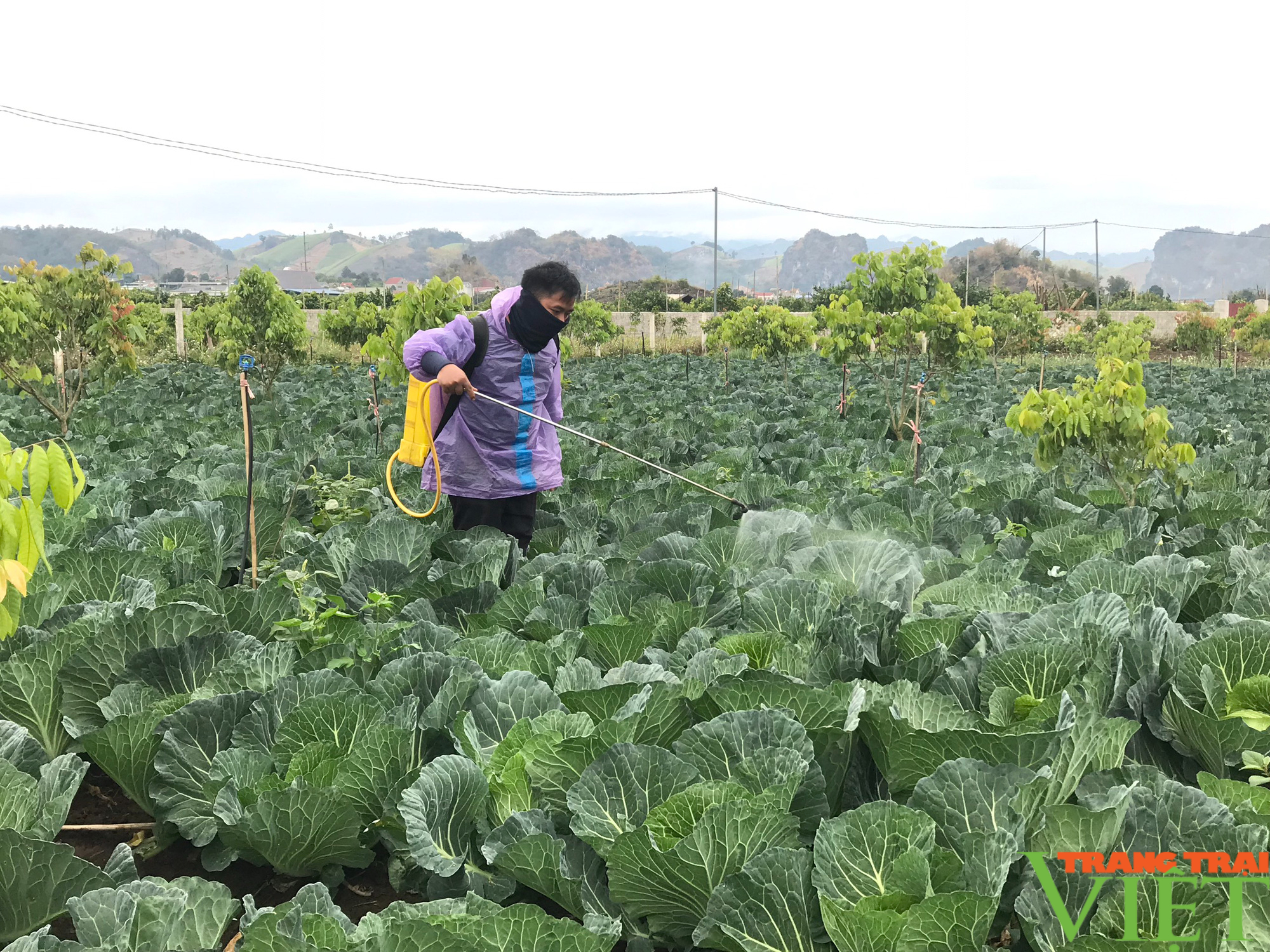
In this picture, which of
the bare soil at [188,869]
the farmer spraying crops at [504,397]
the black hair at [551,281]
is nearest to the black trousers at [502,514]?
the farmer spraying crops at [504,397]

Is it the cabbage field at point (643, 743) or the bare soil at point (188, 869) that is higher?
the cabbage field at point (643, 743)

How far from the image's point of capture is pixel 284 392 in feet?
57.9

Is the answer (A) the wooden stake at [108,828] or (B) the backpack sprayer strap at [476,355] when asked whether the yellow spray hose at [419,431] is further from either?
(A) the wooden stake at [108,828]

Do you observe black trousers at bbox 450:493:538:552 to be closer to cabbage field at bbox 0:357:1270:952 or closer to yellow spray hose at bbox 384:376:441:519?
yellow spray hose at bbox 384:376:441:519

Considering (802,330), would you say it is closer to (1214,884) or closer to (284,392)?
(284,392)

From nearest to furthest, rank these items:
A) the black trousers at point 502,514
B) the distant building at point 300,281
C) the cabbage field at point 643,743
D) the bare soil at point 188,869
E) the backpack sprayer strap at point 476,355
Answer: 1. the cabbage field at point 643,743
2. the bare soil at point 188,869
3. the backpack sprayer strap at point 476,355
4. the black trousers at point 502,514
5. the distant building at point 300,281

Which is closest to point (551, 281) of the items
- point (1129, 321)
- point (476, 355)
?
point (476, 355)

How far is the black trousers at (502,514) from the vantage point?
504 centimetres

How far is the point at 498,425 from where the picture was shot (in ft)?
16.1

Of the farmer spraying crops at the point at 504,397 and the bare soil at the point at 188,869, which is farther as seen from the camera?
the farmer spraying crops at the point at 504,397

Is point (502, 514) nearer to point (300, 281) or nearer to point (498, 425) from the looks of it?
point (498, 425)

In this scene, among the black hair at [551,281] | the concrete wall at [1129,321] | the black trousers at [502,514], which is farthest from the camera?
the concrete wall at [1129,321]

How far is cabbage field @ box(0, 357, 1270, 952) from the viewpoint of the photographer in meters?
1.69

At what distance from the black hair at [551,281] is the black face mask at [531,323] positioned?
50mm
